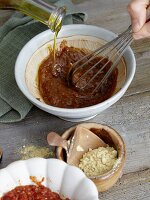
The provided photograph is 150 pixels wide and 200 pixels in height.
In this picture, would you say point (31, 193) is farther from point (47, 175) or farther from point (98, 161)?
point (98, 161)

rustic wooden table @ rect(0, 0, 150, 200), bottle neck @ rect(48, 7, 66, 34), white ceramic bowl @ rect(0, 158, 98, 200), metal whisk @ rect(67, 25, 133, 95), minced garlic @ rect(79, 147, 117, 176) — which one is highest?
bottle neck @ rect(48, 7, 66, 34)

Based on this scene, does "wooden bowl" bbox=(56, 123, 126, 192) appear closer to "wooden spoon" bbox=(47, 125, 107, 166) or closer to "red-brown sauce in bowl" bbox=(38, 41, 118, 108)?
"wooden spoon" bbox=(47, 125, 107, 166)

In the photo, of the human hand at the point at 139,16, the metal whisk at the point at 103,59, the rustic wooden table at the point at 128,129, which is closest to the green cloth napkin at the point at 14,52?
the rustic wooden table at the point at 128,129

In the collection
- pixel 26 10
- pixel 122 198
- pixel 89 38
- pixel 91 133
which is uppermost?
pixel 26 10

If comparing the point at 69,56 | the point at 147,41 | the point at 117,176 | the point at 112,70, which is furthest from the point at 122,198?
the point at 147,41

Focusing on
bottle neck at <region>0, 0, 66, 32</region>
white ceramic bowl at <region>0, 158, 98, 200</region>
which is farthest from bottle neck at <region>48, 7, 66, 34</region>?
white ceramic bowl at <region>0, 158, 98, 200</region>

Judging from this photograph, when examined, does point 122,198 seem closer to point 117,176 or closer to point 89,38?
point 117,176

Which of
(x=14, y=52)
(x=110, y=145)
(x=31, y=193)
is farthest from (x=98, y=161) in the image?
(x=14, y=52)
